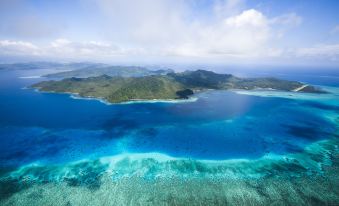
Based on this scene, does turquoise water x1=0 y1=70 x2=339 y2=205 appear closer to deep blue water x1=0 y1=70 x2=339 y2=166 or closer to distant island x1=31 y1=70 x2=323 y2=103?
deep blue water x1=0 y1=70 x2=339 y2=166

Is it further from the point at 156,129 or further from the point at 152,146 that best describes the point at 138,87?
the point at 152,146

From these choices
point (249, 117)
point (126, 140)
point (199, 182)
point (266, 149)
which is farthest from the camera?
point (249, 117)

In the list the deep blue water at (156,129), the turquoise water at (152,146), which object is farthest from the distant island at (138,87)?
the turquoise water at (152,146)

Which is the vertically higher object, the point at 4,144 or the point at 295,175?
the point at 295,175

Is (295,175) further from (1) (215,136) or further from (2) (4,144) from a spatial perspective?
(2) (4,144)

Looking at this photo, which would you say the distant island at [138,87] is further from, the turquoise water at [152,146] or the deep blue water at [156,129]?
the turquoise water at [152,146]

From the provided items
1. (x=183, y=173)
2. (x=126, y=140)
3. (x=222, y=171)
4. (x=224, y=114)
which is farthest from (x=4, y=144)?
(x=224, y=114)
